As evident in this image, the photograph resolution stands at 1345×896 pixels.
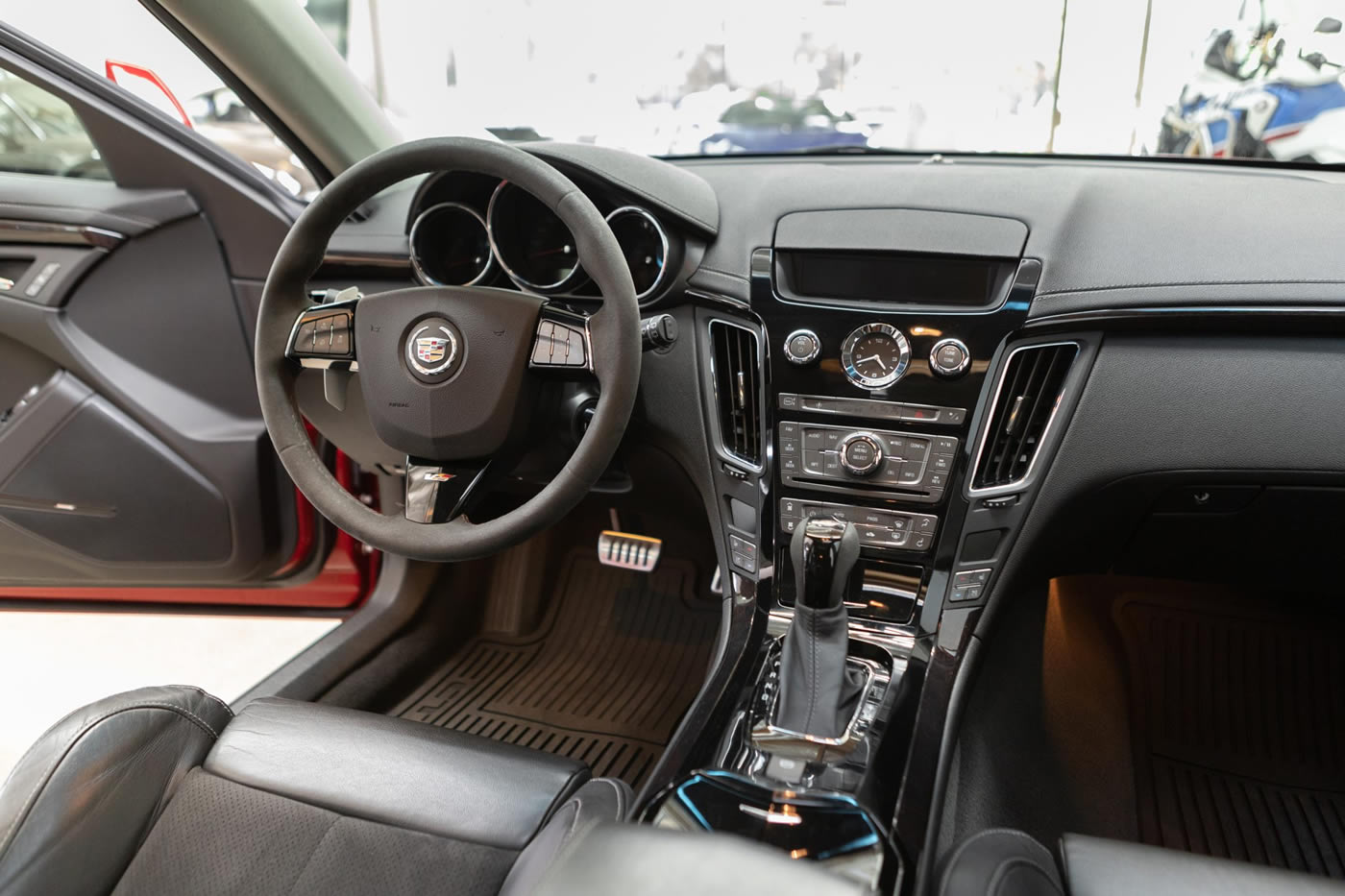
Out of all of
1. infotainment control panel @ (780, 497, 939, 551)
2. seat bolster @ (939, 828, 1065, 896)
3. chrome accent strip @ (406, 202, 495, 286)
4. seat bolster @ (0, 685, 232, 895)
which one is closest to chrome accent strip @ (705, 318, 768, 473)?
infotainment control panel @ (780, 497, 939, 551)

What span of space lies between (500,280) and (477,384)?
339 millimetres

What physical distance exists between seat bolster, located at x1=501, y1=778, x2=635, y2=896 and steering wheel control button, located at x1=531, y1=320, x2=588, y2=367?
1.71ft

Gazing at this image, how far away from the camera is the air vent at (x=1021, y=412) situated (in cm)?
126

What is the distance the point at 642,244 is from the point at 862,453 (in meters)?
0.48

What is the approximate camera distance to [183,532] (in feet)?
5.98

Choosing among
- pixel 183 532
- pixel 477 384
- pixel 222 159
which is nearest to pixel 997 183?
pixel 477 384

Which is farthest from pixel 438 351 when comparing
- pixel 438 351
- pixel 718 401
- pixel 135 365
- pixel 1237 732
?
pixel 1237 732

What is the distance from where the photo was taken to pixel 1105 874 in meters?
0.86

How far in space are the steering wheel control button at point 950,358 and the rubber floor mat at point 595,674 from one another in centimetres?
89

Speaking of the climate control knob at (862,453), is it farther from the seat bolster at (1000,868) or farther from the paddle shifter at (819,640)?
the seat bolster at (1000,868)

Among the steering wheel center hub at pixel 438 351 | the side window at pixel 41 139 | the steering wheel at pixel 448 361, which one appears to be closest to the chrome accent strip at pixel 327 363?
the steering wheel at pixel 448 361

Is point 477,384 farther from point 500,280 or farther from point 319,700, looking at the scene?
point 319,700

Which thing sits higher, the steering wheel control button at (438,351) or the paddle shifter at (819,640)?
the steering wheel control button at (438,351)

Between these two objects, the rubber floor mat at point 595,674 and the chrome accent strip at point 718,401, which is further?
the rubber floor mat at point 595,674
